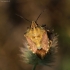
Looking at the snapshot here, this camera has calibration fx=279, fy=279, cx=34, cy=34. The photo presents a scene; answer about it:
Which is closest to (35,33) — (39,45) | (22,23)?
(39,45)

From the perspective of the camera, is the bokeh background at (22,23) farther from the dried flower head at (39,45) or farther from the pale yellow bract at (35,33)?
the pale yellow bract at (35,33)

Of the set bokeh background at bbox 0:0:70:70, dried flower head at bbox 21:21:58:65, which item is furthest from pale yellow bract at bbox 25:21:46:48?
bokeh background at bbox 0:0:70:70

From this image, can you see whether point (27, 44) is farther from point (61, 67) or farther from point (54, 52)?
point (61, 67)

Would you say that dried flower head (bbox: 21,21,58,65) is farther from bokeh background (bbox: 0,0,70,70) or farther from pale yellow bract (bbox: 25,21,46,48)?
bokeh background (bbox: 0,0,70,70)

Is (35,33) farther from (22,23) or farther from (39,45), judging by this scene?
(22,23)

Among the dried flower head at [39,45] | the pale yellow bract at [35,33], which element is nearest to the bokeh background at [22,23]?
the dried flower head at [39,45]

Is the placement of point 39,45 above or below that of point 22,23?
below

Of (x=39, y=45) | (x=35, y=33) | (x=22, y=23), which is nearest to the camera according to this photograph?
(x=35, y=33)

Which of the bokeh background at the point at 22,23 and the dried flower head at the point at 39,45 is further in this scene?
the bokeh background at the point at 22,23

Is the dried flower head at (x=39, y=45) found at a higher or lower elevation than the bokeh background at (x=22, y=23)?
lower
